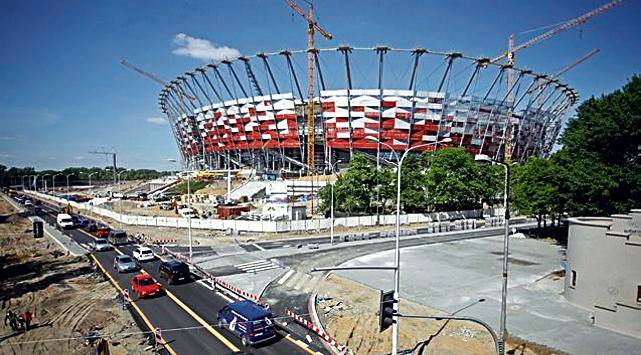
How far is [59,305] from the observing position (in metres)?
23.3

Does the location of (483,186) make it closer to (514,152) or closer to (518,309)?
(518,309)

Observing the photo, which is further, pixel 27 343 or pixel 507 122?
pixel 507 122

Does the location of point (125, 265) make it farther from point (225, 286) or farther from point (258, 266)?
point (258, 266)

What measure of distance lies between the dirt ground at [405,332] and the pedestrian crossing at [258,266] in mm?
9952

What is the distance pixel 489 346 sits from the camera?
56.0 ft

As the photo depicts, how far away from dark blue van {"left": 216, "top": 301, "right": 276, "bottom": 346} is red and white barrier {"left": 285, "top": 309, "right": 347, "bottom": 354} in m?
2.30

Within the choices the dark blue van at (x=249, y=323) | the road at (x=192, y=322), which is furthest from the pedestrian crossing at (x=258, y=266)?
the dark blue van at (x=249, y=323)

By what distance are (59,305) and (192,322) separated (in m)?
9.81

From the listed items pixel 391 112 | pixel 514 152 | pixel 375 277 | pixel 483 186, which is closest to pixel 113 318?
pixel 375 277

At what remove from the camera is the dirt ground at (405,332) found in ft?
55.6

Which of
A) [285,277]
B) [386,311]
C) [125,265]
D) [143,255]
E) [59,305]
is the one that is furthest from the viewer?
[143,255]

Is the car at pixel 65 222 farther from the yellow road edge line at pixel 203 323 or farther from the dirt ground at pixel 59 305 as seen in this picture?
the yellow road edge line at pixel 203 323

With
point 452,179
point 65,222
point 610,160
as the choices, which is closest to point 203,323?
point 610,160

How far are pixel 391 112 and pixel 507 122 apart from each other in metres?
38.7
